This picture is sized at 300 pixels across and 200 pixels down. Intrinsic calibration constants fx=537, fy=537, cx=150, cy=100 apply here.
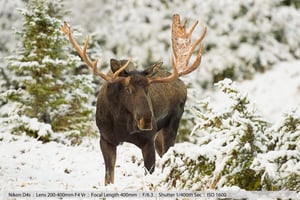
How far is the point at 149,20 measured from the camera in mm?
24672

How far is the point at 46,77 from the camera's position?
37.6 feet

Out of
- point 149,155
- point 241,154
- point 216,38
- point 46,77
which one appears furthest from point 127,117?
point 216,38

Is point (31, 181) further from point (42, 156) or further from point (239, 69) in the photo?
point (239, 69)

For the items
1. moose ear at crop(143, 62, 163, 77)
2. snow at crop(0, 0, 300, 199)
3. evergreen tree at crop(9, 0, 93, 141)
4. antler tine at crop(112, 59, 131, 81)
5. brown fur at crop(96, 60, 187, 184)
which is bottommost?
brown fur at crop(96, 60, 187, 184)

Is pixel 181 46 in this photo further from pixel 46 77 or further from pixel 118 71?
pixel 46 77

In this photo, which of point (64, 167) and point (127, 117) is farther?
point (64, 167)

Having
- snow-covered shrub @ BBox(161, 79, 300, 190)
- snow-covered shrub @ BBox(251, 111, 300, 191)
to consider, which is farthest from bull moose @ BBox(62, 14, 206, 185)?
snow-covered shrub @ BBox(251, 111, 300, 191)

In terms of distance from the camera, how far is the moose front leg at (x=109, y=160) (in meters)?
6.66

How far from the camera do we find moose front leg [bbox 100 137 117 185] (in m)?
6.66

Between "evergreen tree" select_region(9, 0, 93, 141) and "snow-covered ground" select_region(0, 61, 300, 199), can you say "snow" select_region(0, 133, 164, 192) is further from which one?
"evergreen tree" select_region(9, 0, 93, 141)

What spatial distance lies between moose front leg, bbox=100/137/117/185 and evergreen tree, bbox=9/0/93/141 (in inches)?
182

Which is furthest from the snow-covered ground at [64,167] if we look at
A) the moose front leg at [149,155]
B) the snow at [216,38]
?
the snow at [216,38]

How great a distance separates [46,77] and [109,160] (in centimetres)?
516

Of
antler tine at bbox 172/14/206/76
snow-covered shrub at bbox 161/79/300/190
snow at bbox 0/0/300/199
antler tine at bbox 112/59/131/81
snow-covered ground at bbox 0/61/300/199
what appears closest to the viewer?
snow-covered shrub at bbox 161/79/300/190
